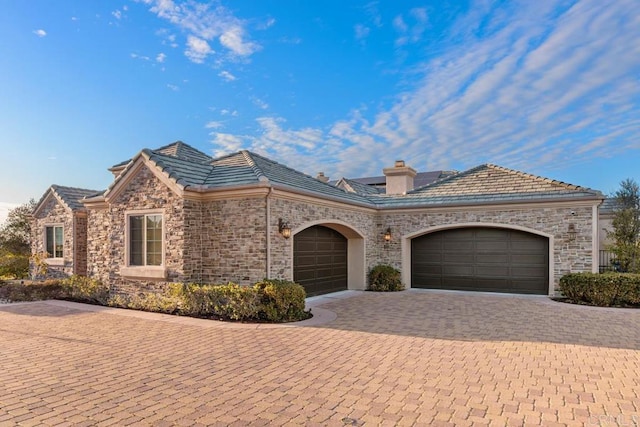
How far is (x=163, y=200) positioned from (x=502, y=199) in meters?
11.9

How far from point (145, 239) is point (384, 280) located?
9033mm

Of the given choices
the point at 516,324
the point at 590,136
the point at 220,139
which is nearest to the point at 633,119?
the point at 590,136

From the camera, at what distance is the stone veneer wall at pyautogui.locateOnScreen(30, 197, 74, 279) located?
55.6 ft

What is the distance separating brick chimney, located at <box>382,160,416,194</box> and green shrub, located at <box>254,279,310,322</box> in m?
10.1

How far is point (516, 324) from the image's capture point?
9383 mm

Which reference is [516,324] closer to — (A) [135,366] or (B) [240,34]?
(A) [135,366]

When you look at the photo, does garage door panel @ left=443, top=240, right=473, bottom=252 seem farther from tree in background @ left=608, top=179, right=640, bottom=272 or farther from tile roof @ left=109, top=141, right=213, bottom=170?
tile roof @ left=109, top=141, right=213, bottom=170

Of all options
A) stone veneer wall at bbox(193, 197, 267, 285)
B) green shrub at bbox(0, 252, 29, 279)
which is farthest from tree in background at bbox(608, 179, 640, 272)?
green shrub at bbox(0, 252, 29, 279)

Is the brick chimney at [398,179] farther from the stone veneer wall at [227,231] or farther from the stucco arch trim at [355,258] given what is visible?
the stone veneer wall at [227,231]

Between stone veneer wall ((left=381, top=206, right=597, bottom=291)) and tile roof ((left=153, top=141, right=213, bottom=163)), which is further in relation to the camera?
tile roof ((left=153, top=141, right=213, bottom=163))

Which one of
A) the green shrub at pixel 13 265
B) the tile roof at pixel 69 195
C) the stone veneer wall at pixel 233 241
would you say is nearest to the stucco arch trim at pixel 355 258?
the stone veneer wall at pixel 233 241

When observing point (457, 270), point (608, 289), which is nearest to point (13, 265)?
point (457, 270)

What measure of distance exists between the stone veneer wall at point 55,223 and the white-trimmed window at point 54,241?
145mm

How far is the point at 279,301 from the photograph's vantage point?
31.8 feet
